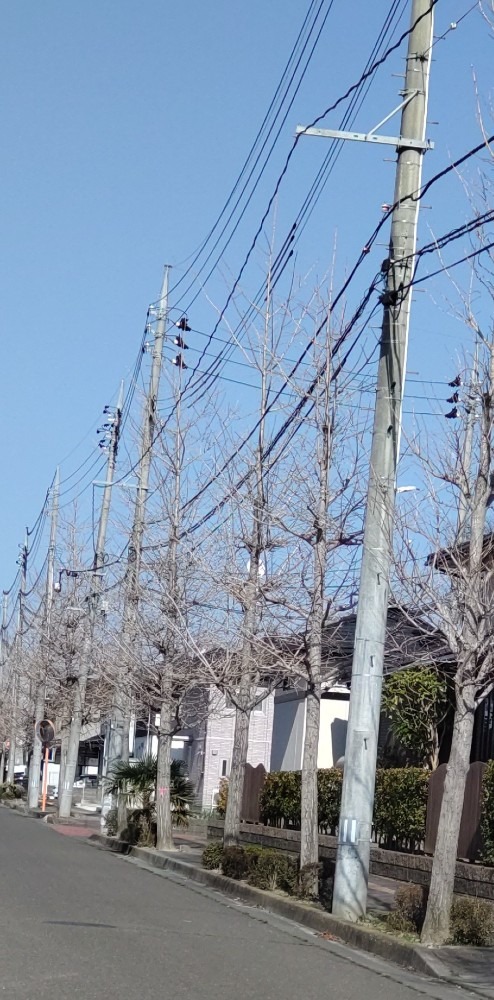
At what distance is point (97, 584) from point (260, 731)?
1096 centimetres

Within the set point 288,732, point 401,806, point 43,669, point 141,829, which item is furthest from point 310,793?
point 43,669

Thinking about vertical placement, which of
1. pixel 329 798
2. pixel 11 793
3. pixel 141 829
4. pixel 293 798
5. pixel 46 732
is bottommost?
pixel 11 793

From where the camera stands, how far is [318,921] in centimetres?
1384

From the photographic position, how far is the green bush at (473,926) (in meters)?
11.8

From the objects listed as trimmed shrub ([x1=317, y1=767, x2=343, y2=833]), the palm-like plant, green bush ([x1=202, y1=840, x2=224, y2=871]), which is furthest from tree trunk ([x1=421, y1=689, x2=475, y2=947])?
the palm-like plant

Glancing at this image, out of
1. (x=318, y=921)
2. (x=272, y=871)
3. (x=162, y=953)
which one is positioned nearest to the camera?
(x=162, y=953)

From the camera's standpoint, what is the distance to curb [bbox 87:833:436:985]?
11.3m

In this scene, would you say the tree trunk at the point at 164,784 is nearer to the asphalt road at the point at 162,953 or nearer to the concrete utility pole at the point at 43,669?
the asphalt road at the point at 162,953

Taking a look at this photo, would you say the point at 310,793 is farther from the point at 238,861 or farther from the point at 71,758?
the point at 71,758

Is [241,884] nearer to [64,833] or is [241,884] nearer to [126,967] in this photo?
[126,967]

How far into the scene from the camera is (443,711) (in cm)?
2102

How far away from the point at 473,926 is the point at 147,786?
16.5 metres

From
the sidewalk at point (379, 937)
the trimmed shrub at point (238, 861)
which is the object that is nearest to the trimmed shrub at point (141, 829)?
the sidewalk at point (379, 937)

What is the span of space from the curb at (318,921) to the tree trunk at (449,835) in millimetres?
356
